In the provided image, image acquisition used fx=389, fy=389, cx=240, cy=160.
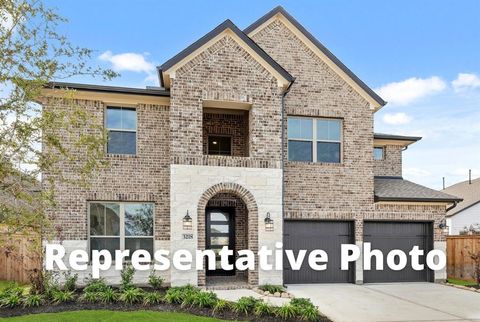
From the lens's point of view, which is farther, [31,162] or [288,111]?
[288,111]

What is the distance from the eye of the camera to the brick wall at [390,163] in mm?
16219

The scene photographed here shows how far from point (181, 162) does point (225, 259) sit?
409 cm

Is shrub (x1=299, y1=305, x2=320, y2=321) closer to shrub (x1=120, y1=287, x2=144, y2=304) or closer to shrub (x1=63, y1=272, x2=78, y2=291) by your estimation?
shrub (x1=120, y1=287, x2=144, y2=304)

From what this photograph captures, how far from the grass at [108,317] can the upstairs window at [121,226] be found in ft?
11.4

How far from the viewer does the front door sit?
43.5 ft

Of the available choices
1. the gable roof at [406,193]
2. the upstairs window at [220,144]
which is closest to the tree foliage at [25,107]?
the upstairs window at [220,144]

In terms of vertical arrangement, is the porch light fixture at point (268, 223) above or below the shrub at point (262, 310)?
above

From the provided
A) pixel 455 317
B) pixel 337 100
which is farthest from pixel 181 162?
pixel 455 317

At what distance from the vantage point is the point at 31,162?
6762 mm

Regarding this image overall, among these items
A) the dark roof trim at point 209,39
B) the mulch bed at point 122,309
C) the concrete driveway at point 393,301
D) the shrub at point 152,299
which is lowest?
the concrete driveway at point 393,301

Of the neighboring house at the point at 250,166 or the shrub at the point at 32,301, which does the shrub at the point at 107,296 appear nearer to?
the shrub at the point at 32,301

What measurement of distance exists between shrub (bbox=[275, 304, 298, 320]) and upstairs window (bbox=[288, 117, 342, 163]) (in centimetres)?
577

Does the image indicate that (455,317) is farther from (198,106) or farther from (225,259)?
(198,106)

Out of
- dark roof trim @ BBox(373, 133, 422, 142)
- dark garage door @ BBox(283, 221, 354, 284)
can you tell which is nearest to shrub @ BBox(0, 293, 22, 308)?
dark garage door @ BBox(283, 221, 354, 284)
